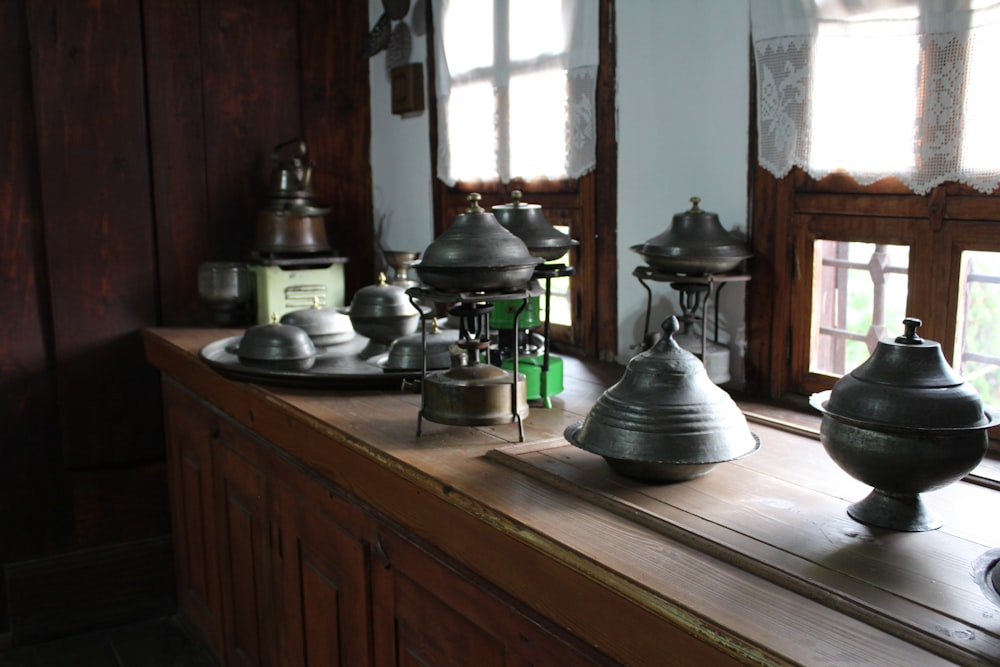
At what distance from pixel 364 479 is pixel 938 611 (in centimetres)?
106

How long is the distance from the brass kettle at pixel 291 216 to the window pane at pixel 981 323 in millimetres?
2169

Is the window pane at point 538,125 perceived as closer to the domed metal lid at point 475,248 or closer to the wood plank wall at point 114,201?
the domed metal lid at point 475,248

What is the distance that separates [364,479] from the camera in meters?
1.80

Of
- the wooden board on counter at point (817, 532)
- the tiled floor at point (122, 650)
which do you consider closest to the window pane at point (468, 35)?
the wooden board on counter at point (817, 532)

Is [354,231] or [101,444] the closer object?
[101,444]

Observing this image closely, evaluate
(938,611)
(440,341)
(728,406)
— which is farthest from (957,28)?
(440,341)

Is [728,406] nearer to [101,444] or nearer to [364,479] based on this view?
[364,479]

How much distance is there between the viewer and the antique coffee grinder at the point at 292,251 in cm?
322

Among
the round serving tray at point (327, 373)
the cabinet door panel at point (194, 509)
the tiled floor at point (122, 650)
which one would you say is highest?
the round serving tray at point (327, 373)

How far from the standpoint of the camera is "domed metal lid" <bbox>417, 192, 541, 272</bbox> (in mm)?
1819

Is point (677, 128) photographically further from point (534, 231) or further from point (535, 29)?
point (535, 29)

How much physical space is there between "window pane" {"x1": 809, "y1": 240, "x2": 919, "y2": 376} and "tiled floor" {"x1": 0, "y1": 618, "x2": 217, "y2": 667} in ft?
6.96

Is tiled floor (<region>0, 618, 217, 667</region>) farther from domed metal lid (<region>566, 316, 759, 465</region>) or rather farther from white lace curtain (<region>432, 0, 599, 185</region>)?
domed metal lid (<region>566, 316, 759, 465</region>)

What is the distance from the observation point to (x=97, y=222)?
317cm
